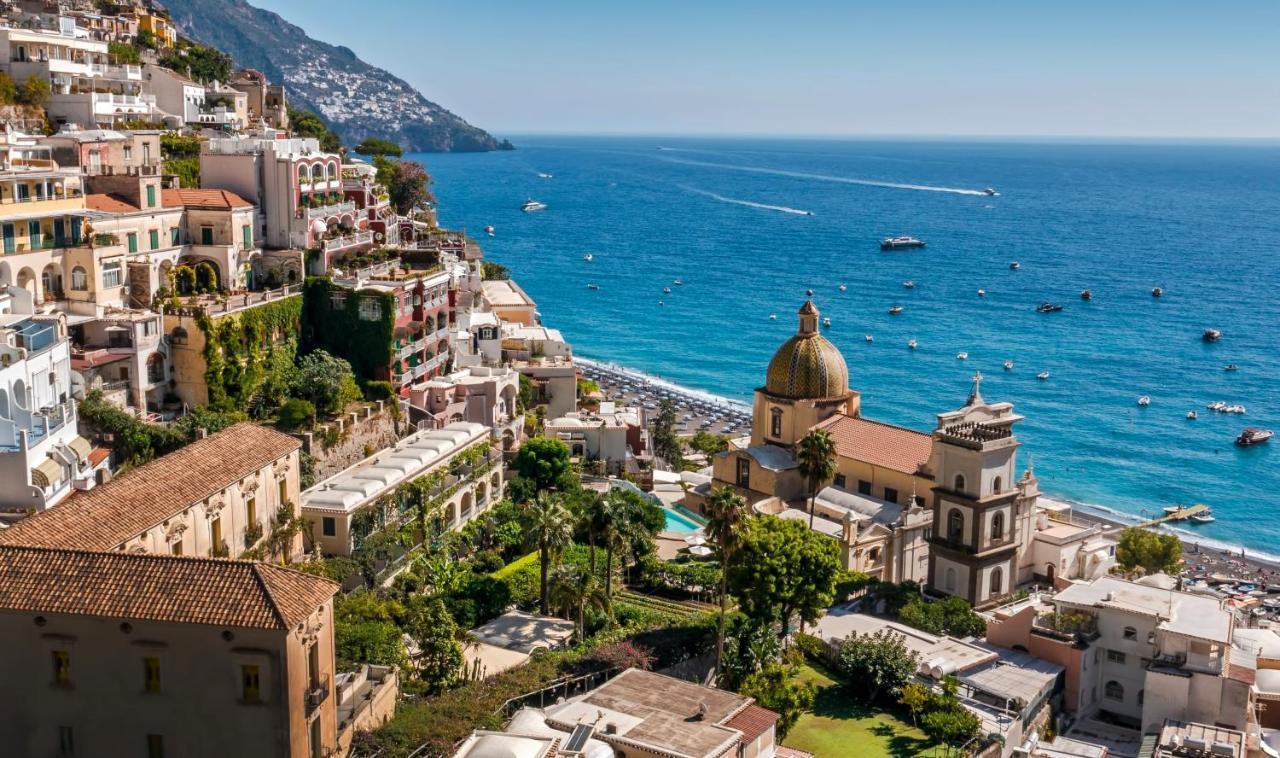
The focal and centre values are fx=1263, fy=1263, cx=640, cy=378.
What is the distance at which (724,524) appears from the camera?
4359cm

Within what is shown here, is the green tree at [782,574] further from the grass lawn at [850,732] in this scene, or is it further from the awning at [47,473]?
the awning at [47,473]

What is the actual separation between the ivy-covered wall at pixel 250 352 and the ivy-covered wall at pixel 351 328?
1.33 metres

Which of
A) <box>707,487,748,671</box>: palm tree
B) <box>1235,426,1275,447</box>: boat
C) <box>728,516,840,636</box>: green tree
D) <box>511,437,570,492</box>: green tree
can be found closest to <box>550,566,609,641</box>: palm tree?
<box>707,487,748,671</box>: palm tree

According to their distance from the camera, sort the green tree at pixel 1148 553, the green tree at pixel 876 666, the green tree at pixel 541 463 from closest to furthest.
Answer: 1. the green tree at pixel 876 666
2. the green tree at pixel 1148 553
3. the green tree at pixel 541 463

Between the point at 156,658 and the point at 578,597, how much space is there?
17.3m

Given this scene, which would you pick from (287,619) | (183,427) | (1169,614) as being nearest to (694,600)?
(1169,614)

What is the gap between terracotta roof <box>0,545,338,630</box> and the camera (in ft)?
94.4

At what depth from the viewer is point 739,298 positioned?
154375mm

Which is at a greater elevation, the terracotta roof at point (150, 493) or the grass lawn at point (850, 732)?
the terracotta roof at point (150, 493)

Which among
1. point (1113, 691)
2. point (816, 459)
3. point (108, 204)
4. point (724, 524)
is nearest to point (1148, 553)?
point (1113, 691)

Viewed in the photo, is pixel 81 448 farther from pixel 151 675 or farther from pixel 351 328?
pixel 351 328

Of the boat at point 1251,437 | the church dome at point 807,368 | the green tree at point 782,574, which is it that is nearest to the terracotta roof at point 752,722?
the green tree at point 782,574

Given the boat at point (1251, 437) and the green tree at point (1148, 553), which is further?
the boat at point (1251, 437)

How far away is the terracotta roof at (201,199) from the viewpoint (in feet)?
198
